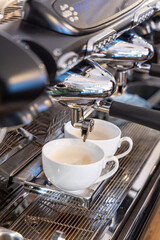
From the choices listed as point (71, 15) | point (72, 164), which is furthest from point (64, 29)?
point (72, 164)

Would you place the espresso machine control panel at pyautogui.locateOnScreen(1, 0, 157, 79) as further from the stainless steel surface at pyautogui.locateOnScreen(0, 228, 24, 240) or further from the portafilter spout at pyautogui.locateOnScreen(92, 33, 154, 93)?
the stainless steel surface at pyautogui.locateOnScreen(0, 228, 24, 240)

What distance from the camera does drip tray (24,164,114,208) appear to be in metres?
0.61

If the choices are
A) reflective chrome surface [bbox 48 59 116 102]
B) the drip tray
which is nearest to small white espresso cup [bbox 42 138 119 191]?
the drip tray

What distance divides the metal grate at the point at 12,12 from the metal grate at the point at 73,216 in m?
0.33

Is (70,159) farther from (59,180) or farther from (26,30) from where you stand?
(26,30)

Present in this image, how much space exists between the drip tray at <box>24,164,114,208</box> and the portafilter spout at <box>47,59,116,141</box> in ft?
0.53

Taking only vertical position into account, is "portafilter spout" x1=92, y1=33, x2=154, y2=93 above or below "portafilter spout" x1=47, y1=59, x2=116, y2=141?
below

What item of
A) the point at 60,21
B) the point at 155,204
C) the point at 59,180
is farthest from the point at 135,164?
the point at 60,21

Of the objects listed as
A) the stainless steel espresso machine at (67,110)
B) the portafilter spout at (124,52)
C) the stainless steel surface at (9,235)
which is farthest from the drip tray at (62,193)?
the portafilter spout at (124,52)

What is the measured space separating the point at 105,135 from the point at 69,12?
0.36 meters

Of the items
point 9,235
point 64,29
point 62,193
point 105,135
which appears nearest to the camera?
point 64,29

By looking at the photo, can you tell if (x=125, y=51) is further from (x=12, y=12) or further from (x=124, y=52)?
(x=12, y=12)

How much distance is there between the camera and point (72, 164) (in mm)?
633

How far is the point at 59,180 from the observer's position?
Answer: 0.60 metres
